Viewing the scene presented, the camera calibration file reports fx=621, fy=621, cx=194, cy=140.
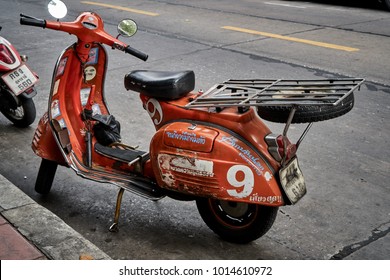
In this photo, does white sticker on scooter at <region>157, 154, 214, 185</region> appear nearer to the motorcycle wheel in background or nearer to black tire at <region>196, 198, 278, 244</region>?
black tire at <region>196, 198, 278, 244</region>

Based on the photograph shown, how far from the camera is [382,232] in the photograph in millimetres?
3814

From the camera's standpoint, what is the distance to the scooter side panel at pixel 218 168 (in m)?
3.28

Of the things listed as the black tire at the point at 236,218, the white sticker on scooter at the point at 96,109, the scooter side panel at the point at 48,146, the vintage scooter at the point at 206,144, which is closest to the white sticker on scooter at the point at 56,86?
the vintage scooter at the point at 206,144

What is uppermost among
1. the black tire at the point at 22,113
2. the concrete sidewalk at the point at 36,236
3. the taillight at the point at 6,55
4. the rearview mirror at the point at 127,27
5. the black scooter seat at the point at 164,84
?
the rearview mirror at the point at 127,27

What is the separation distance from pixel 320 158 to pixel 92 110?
6.16ft

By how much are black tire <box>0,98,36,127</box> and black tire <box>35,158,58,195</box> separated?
1345 mm

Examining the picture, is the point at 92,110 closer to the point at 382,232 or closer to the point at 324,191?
the point at 324,191

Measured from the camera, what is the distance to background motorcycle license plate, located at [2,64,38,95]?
17.4ft

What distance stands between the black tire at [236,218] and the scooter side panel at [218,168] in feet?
0.60

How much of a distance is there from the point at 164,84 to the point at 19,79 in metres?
2.24

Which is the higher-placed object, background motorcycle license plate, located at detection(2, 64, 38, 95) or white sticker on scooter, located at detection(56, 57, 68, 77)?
white sticker on scooter, located at detection(56, 57, 68, 77)

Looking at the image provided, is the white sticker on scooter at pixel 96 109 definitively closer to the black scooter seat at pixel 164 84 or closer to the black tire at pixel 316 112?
the black scooter seat at pixel 164 84

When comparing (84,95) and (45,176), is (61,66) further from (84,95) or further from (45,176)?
(45,176)

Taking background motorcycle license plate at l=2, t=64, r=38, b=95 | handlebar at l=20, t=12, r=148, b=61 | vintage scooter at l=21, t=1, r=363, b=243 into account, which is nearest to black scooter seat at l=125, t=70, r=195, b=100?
vintage scooter at l=21, t=1, r=363, b=243
